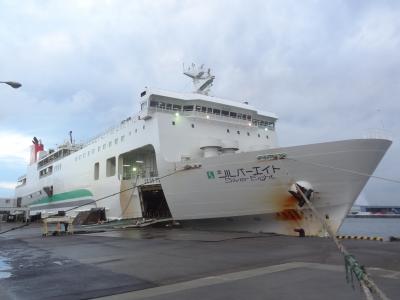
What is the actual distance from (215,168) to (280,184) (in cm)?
282

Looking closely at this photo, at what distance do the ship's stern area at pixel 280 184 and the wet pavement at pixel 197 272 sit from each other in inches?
135

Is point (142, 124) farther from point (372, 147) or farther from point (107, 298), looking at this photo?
point (107, 298)

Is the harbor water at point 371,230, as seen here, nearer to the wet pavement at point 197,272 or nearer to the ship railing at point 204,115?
the ship railing at point 204,115

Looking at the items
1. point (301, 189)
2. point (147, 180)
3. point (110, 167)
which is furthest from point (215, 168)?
point (110, 167)

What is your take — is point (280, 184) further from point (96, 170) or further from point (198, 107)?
point (96, 170)

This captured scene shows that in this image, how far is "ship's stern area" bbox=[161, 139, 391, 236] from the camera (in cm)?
1421

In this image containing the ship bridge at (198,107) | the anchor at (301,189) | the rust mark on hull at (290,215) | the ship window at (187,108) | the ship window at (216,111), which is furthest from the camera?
the ship window at (216,111)

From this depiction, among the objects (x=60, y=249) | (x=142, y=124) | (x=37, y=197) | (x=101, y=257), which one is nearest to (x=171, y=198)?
(x=142, y=124)

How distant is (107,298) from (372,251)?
7236mm

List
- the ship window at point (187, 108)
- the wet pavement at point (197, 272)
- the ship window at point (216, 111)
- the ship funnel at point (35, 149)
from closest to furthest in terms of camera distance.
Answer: the wet pavement at point (197, 272) → the ship window at point (187, 108) → the ship window at point (216, 111) → the ship funnel at point (35, 149)

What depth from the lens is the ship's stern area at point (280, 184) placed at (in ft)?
46.6

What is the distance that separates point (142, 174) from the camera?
883 inches

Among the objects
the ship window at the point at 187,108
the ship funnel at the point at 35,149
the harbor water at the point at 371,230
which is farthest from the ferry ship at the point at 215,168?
the ship funnel at the point at 35,149

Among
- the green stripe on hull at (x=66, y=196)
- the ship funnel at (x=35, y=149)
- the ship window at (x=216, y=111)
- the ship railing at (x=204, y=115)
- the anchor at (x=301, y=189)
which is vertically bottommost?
the anchor at (x=301, y=189)
